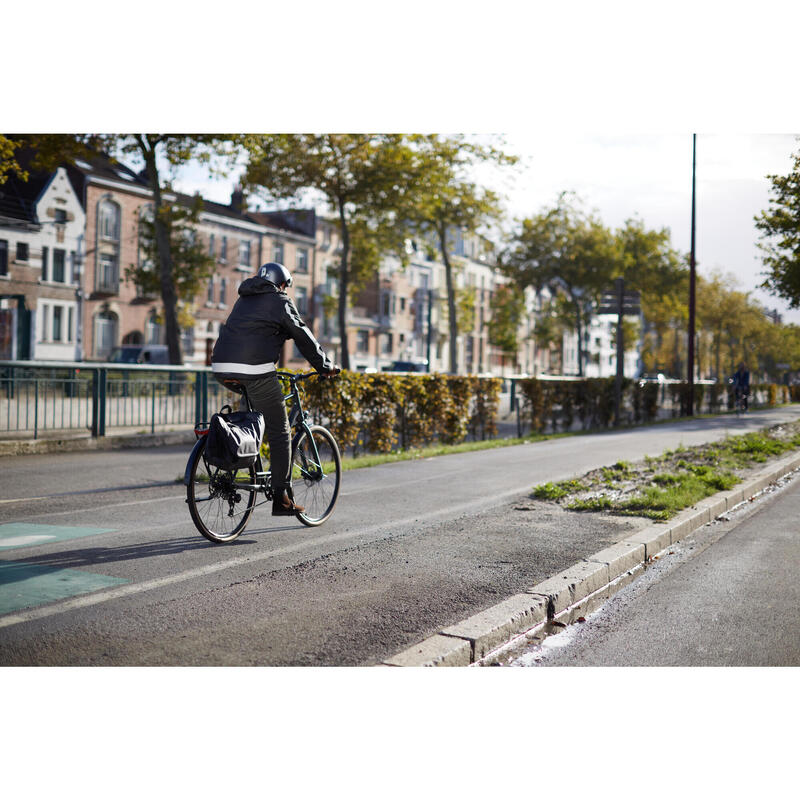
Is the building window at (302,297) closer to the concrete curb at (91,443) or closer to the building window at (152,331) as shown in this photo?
the building window at (152,331)

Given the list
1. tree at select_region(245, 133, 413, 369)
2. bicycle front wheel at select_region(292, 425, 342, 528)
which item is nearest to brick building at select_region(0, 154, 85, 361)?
tree at select_region(245, 133, 413, 369)

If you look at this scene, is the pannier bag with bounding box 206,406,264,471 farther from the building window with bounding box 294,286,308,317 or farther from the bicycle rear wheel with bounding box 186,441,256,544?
the building window with bounding box 294,286,308,317

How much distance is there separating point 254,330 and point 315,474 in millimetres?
1389

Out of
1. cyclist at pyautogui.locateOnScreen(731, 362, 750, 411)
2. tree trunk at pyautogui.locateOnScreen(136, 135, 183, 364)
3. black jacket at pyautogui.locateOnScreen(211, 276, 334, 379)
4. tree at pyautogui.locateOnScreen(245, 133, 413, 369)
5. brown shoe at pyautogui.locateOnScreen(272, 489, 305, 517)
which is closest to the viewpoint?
black jacket at pyautogui.locateOnScreen(211, 276, 334, 379)

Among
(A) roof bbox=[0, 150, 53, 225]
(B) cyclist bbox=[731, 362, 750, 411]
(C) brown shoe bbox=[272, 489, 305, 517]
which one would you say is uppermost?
(A) roof bbox=[0, 150, 53, 225]

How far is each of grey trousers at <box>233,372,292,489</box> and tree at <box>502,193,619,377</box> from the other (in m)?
40.3

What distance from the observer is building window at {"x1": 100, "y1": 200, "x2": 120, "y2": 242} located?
47.3 m

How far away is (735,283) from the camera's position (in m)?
52.4

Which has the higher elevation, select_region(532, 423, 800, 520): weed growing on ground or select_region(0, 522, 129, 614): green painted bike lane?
select_region(532, 423, 800, 520): weed growing on ground

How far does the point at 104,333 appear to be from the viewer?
47.9 metres

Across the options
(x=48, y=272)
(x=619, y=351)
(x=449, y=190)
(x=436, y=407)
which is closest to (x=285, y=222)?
(x=48, y=272)

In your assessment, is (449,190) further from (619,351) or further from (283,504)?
(283,504)

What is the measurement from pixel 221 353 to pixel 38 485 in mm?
4204
